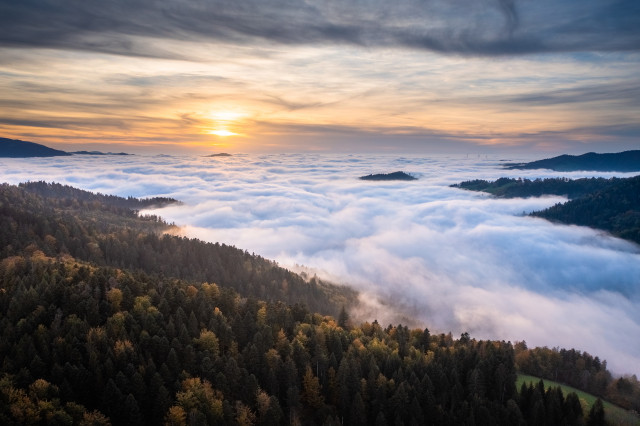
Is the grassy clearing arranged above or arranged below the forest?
below

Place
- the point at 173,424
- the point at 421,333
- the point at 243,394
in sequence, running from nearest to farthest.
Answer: the point at 173,424 < the point at 243,394 < the point at 421,333

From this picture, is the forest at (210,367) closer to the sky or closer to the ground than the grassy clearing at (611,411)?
closer to the sky

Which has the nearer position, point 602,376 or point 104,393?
point 104,393

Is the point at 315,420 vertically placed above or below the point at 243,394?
below

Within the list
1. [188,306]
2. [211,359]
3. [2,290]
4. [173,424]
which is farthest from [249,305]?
[2,290]

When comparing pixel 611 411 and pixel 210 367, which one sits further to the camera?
pixel 611 411

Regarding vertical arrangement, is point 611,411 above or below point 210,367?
below

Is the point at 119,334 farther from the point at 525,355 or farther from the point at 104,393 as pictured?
the point at 525,355

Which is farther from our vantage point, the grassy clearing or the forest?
the grassy clearing

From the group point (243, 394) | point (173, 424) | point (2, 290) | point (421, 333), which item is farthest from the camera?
point (421, 333)

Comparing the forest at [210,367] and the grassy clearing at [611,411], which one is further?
the grassy clearing at [611,411]

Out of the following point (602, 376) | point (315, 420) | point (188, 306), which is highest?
point (188, 306)
